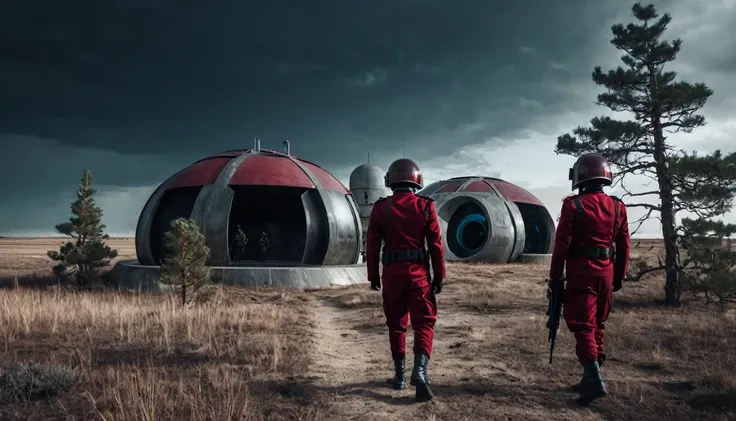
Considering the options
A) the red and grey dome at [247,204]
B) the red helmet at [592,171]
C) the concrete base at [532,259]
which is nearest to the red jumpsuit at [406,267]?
the red helmet at [592,171]

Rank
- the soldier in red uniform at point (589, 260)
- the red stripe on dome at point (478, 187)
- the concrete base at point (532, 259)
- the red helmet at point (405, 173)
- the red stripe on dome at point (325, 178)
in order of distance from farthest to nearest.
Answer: the red stripe on dome at point (478, 187)
the concrete base at point (532, 259)
the red stripe on dome at point (325, 178)
the red helmet at point (405, 173)
the soldier in red uniform at point (589, 260)

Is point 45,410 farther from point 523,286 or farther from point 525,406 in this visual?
point 523,286

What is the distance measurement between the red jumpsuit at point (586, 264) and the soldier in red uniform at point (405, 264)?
1.42 m

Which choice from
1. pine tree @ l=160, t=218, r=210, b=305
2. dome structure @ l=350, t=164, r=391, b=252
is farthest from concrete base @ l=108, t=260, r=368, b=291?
dome structure @ l=350, t=164, r=391, b=252

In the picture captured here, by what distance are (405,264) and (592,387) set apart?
2334mm

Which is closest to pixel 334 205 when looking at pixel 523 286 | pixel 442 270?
pixel 523 286

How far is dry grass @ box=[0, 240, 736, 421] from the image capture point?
4668 millimetres

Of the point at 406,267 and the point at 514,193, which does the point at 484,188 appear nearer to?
the point at 514,193

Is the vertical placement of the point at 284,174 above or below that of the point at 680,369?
above

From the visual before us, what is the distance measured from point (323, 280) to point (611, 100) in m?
10.8

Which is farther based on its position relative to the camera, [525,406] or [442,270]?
[442,270]

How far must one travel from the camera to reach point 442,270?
568 centimetres

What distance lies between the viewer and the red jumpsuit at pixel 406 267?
5547 millimetres

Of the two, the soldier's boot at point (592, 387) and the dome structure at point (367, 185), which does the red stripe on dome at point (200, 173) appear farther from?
the dome structure at point (367, 185)
